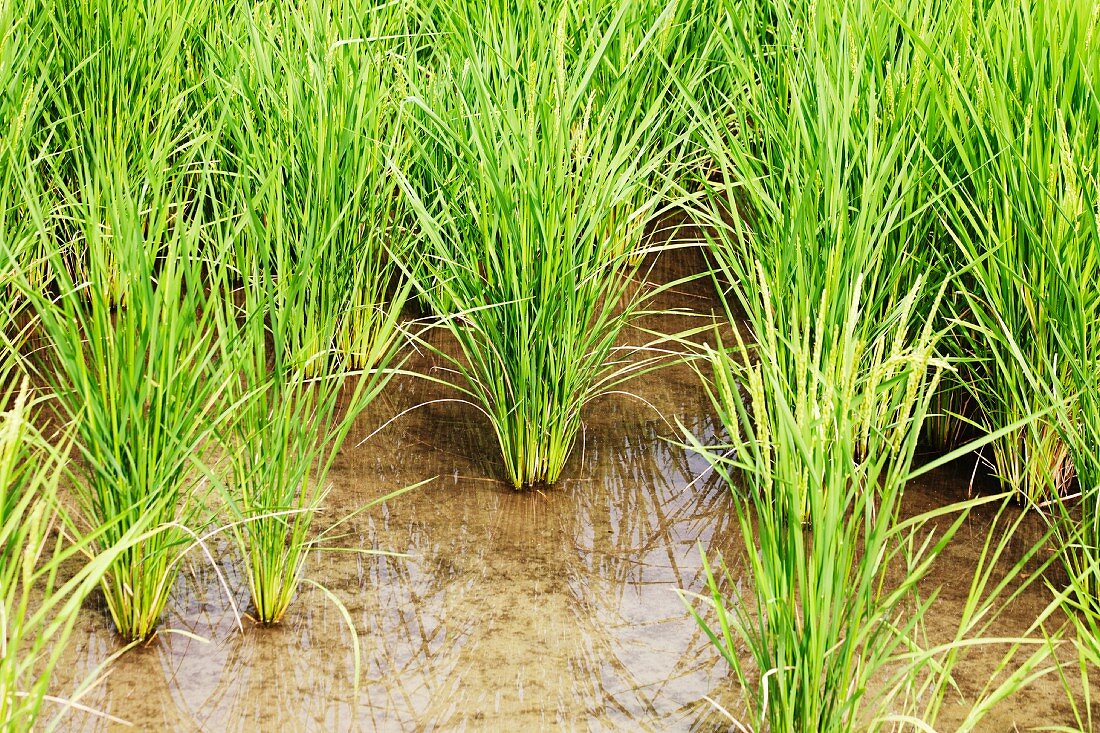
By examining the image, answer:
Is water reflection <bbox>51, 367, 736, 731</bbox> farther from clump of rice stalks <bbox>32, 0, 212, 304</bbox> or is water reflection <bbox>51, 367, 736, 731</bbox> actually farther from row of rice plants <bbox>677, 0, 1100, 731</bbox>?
clump of rice stalks <bbox>32, 0, 212, 304</bbox>

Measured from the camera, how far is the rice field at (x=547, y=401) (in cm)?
192

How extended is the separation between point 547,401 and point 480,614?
554 millimetres

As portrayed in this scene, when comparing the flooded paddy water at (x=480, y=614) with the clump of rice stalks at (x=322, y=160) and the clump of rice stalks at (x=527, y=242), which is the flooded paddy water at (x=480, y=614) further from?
the clump of rice stalks at (x=322, y=160)

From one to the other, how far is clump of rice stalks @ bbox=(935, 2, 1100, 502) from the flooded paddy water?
22 centimetres

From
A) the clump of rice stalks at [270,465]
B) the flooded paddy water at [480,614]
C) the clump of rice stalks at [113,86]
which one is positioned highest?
the clump of rice stalks at [113,86]

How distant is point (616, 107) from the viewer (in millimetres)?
3162

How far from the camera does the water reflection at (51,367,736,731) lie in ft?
6.45

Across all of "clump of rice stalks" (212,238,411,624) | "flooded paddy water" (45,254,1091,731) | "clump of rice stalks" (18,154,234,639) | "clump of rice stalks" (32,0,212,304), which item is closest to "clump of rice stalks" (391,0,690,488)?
"flooded paddy water" (45,254,1091,731)

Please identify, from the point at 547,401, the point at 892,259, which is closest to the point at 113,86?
the point at 547,401

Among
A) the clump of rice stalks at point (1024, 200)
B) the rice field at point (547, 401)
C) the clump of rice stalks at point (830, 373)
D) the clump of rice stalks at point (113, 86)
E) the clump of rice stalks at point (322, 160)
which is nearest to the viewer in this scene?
the clump of rice stalks at point (830, 373)

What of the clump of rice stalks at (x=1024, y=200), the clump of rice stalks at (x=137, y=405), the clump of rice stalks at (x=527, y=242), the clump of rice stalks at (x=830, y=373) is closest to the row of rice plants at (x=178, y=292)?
the clump of rice stalks at (x=137, y=405)

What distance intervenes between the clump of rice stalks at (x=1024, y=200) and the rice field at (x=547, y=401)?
1 cm

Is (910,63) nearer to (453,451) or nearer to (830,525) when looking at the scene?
(453,451)

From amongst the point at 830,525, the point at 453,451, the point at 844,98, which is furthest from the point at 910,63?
the point at 830,525
